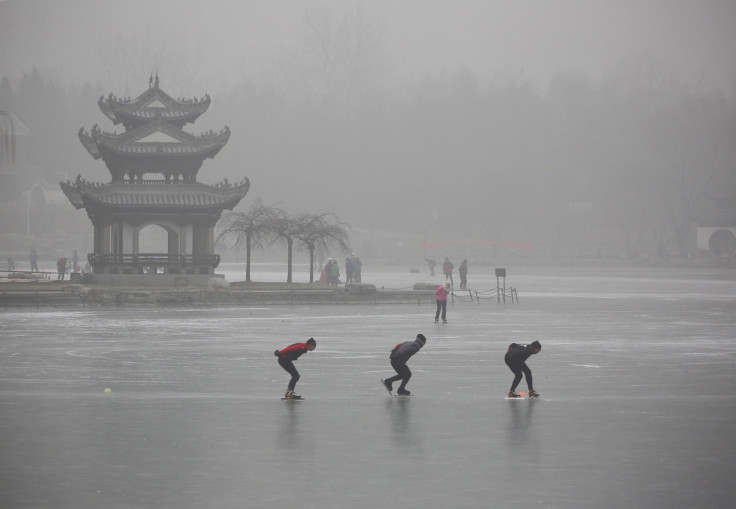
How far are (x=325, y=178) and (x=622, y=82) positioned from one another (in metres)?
36.1

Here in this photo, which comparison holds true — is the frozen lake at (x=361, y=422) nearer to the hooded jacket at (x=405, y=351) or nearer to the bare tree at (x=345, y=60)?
the hooded jacket at (x=405, y=351)

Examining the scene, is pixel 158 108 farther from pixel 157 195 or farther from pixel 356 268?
pixel 356 268

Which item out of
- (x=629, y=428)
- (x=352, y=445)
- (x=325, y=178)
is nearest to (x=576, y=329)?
(x=629, y=428)

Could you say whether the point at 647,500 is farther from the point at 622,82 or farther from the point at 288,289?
the point at 622,82

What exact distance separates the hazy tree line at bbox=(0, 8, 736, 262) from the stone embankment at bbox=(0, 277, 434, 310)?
209 feet

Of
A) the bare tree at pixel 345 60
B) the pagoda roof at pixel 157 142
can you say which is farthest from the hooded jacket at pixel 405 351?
the bare tree at pixel 345 60

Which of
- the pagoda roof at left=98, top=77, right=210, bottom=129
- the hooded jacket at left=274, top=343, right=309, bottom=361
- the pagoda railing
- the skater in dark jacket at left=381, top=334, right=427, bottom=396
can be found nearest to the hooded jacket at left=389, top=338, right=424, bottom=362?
the skater in dark jacket at left=381, top=334, right=427, bottom=396

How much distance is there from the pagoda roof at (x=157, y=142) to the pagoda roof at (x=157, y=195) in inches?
61.9

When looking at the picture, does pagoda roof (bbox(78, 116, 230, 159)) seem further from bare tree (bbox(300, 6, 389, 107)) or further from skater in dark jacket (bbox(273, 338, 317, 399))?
bare tree (bbox(300, 6, 389, 107))

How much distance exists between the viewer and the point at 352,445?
1466 centimetres

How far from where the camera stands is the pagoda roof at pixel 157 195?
5672 cm

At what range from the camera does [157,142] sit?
191 ft

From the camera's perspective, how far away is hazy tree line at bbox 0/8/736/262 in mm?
117375

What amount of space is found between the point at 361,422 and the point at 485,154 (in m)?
114
